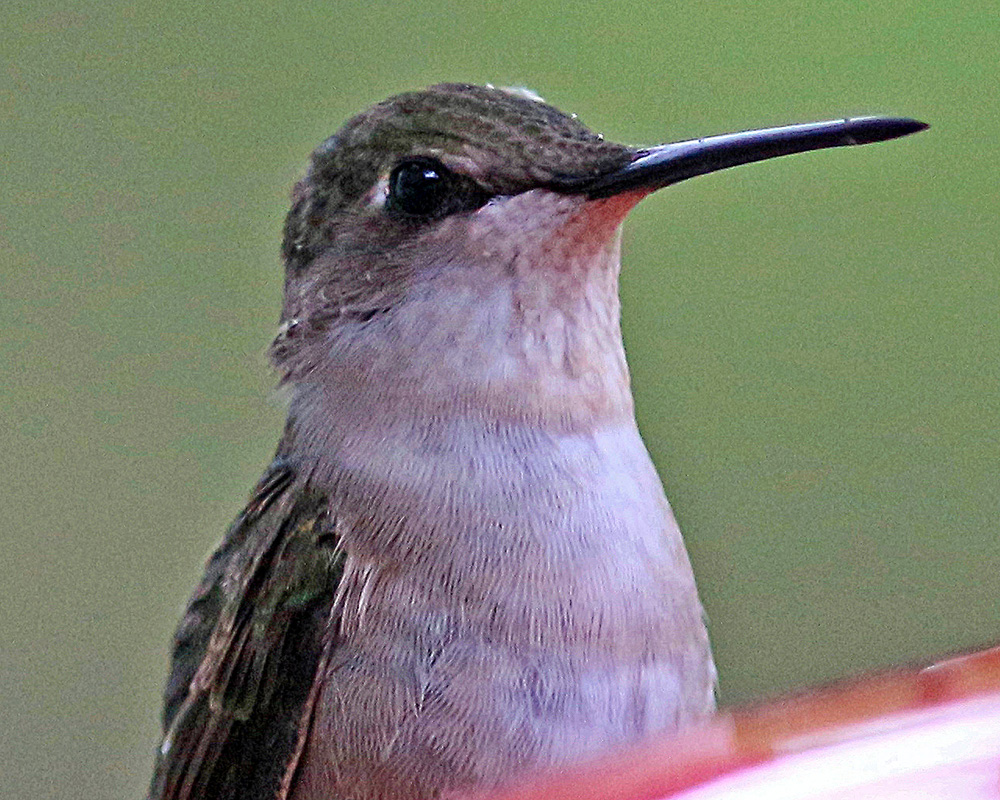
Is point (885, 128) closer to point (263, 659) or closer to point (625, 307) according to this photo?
point (263, 659)

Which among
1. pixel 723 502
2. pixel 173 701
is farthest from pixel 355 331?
pixel 723 502

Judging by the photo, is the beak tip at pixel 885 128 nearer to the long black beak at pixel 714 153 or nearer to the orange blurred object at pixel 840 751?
the long black beak at pixel 714 153

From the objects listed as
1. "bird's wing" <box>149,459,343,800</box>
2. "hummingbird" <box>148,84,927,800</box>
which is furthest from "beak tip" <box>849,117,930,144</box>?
"bird's wing" <box>149,459,343,800</box>

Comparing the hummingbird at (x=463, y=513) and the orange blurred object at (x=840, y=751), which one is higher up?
the hummingbird at (x=463, y=513)

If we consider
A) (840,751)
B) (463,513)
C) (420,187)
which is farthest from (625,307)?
(840,751)

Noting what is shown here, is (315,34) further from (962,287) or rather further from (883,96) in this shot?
(962,287)

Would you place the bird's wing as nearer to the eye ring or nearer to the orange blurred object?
the eye ring

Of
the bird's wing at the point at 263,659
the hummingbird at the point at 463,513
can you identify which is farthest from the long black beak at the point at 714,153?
the bird's wing at the point at 263,659
